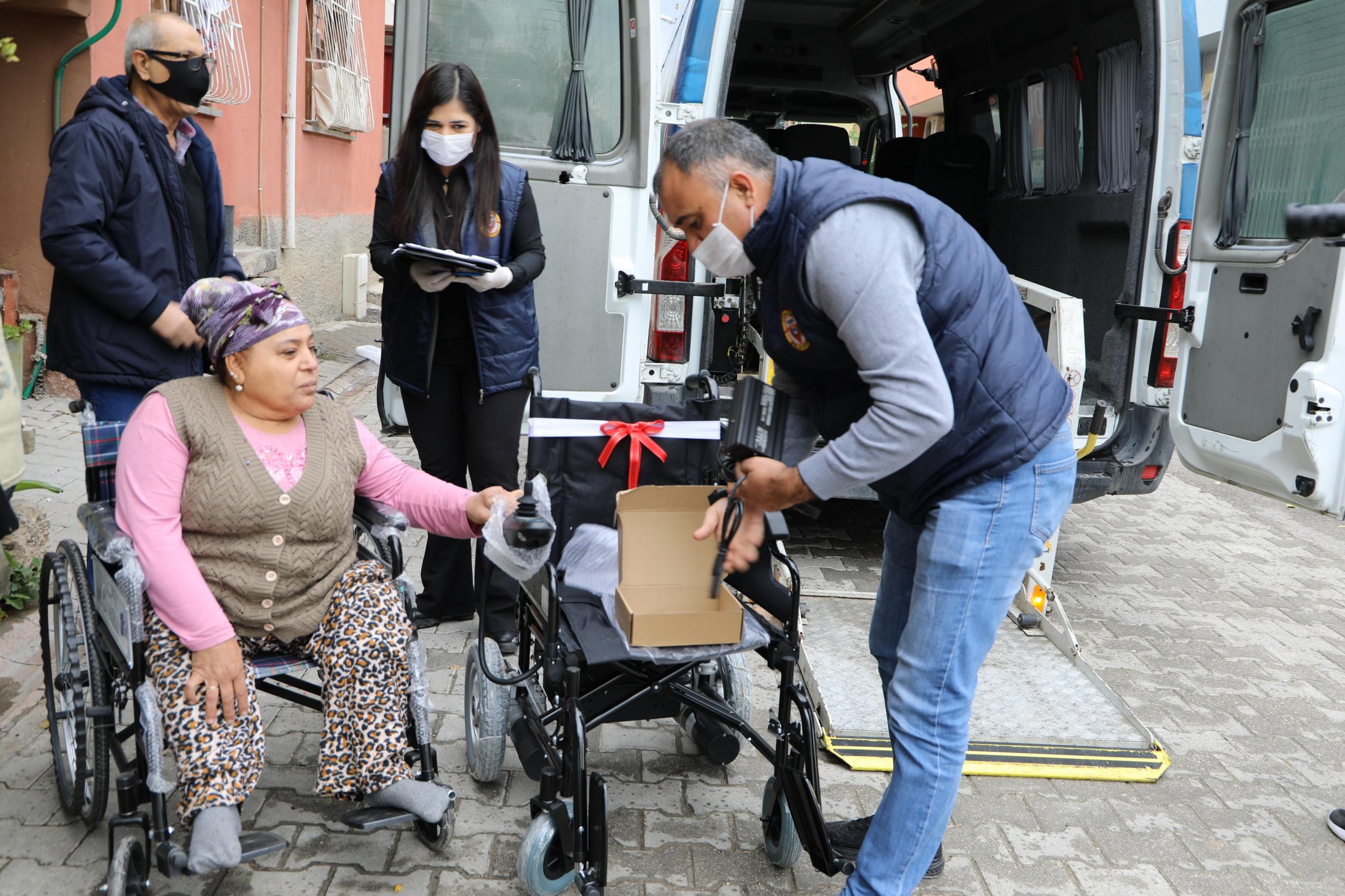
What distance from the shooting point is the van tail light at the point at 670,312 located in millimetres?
4531

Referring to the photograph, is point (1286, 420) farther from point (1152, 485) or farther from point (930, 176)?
point (930, 176)

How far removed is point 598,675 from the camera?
2.98m

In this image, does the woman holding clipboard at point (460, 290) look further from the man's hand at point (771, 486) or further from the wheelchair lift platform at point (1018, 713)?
the man's hand at point (771, 486)

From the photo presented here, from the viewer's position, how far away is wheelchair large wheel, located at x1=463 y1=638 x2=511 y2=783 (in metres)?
3.09

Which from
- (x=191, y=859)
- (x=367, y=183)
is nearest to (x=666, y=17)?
(x=191, y=859)

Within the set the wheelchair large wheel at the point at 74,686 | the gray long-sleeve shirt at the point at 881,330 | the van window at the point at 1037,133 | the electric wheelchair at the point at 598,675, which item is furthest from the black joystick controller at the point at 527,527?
the van window at the point at 1037,133

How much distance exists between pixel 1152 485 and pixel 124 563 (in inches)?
163

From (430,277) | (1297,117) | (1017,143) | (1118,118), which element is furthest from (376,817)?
(1017,143)

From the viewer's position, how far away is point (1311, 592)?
553 centimetres

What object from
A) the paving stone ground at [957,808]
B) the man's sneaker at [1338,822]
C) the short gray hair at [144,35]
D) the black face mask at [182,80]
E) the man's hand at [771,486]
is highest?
the short gray hair at [144,35]

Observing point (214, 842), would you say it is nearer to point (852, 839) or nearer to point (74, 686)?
point (74, 686)

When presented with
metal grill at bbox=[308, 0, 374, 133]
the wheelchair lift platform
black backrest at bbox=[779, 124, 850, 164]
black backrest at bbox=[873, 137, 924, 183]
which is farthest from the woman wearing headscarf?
metal grill at bbox=[308, 0, 374, 133]

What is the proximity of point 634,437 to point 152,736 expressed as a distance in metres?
1.39

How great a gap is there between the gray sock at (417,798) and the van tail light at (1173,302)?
10.0 ft
